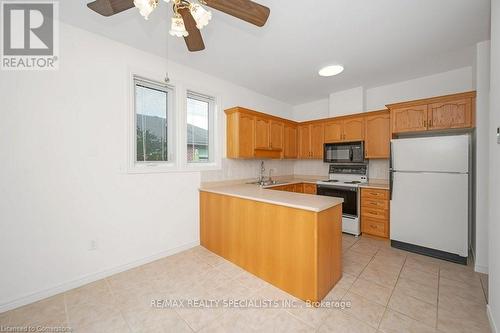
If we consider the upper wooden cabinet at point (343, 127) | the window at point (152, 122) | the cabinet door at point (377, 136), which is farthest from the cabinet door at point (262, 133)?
the cabinet door at point (377, 136)

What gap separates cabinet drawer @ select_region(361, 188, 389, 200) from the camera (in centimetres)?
315

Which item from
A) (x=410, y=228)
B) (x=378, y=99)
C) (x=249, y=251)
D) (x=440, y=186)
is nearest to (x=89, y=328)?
(x=249, y=251)

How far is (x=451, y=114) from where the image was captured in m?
2.71

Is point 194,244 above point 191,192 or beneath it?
beneath

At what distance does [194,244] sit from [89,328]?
59.8 inches

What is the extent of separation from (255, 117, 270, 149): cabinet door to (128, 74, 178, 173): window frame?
1.39 metres

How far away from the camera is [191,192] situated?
9.80ft

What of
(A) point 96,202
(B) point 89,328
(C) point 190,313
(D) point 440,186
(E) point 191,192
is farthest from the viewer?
(E) point 191,192

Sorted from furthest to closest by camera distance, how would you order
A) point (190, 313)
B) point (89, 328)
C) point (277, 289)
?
point (277, 289) → point (190, 313) → point (89, 328)

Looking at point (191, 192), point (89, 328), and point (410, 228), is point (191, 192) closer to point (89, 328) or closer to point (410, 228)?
point (89, 328)

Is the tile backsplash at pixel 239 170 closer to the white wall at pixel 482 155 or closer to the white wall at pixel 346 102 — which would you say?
the white wall at pixel 346 102

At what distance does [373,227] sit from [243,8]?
138 inches

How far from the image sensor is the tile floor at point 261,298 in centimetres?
157

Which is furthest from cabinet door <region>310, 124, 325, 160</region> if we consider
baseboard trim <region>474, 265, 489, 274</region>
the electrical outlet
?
the electrical outlet
